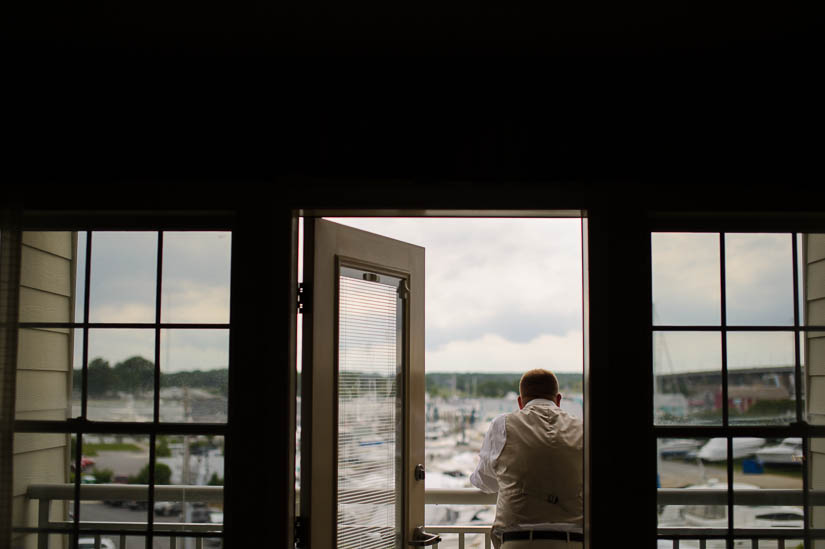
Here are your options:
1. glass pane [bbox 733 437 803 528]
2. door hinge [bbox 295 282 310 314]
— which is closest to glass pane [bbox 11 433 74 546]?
door hinge [bbox 295 282 310 314]

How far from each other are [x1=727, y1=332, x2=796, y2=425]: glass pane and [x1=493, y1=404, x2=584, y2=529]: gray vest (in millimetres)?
1000

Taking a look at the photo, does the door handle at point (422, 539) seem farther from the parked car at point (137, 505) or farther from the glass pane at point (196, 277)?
the glass pane at point (196, 277)

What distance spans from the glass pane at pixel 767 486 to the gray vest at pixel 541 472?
0.95 meters

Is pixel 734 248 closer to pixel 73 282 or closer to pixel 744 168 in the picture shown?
pixel 744 168

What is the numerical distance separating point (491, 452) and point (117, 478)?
171 cm

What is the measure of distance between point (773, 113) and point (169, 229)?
6.88 feet

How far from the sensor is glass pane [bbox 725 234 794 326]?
2396 mm

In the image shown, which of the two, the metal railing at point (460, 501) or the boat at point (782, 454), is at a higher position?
the boat at point (782, 454)

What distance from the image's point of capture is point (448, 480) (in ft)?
31.6

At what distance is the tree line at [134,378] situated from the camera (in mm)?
2415

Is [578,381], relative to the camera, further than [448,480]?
Yes

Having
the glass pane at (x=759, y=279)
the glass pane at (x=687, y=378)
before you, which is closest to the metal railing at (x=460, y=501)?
the glass pane at (x=687, y=378)

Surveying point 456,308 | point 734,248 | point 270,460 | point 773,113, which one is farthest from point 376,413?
point 456,308

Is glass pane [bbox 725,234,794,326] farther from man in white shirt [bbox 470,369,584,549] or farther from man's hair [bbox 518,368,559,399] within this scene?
man's hair [bbox 518,368,559,399]
